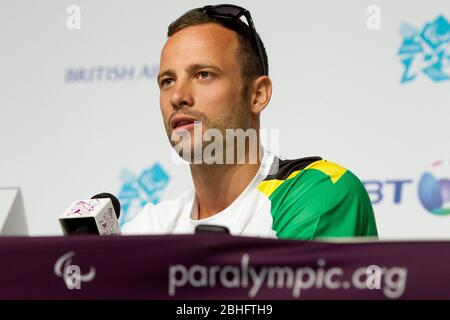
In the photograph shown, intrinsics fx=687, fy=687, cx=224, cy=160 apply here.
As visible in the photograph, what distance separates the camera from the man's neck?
155 centimetres

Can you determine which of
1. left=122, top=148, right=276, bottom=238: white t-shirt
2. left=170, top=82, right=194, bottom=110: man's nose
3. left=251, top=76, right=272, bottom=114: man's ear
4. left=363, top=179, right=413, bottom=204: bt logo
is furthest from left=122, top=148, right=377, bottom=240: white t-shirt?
left=363, top=179, right=413, bottom=204: bt logo

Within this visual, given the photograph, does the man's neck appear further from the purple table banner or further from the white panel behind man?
the purple table banner

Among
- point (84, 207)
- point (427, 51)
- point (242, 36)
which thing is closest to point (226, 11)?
point (242, 36)

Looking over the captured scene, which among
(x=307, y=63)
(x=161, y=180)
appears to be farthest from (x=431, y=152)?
(x=161, y=180)

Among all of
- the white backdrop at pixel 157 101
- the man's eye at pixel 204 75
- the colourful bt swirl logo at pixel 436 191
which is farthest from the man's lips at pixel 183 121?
the colourful bt swirl logo at pixel 436 191

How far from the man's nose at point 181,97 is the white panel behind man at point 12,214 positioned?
0.41 meters

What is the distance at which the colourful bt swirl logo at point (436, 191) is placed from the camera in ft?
6.90

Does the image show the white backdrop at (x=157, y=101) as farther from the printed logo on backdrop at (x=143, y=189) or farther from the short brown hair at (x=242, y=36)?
the short brown hair at (x=242, y=36)

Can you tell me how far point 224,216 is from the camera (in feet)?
4.99

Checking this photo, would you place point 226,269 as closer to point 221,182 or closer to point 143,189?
point 221,182

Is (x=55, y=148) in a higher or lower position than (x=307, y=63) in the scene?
lower

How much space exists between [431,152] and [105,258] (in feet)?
4.93

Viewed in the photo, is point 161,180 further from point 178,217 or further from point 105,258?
point 105,258

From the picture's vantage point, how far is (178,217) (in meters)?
1.61
